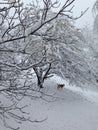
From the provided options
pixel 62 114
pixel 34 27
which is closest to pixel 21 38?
pixel 34 27

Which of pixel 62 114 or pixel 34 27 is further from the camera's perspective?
pixel 62 114

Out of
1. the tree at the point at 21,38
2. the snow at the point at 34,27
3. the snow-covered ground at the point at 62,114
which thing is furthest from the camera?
the snow-covered ground at the point at 62,114

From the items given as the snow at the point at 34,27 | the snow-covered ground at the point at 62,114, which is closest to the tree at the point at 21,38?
the snow at the point at 34,27

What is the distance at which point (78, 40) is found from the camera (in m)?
18.3

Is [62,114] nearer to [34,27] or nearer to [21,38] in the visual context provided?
[21,38]

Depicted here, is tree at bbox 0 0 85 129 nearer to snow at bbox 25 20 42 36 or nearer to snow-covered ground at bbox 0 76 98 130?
snow at bbox 25 20 42 36

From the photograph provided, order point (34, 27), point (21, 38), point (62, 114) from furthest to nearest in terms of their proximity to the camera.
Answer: point (62, 114) < point (21, 38) < point (34, 27)

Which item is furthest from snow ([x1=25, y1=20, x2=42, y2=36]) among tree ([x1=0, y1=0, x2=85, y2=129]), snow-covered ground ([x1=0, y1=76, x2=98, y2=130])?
snow-covered ground ([x1=0, y1=76, x2=98, y2=130])

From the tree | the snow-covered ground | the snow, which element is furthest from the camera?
the snow-covered ground

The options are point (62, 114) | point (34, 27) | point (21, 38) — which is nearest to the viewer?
point (34, 27)

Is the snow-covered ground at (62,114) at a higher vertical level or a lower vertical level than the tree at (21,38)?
lower

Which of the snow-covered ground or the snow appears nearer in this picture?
the snow

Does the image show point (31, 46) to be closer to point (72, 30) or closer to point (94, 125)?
point (72, 30)

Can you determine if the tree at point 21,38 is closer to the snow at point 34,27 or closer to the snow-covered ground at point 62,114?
the snow at point 34,27
